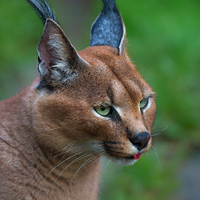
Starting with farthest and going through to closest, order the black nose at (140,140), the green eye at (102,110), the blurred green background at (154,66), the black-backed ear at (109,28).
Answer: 1. the blurred green background at (154,66)
2. the black-backed ear at (109,28)
3. the green eye at (102,110)
4. the black nose at (140,140)

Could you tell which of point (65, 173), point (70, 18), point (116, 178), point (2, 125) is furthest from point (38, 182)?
point (70, 18)

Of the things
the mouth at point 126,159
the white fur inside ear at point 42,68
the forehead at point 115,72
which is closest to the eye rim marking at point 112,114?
the forehead at point 115,72

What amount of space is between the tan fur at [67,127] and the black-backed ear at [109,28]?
1.29 feet

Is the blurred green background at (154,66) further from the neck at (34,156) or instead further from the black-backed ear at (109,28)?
the neck at (34,156)

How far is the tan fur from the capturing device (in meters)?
3.06

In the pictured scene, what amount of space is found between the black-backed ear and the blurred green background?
738mm

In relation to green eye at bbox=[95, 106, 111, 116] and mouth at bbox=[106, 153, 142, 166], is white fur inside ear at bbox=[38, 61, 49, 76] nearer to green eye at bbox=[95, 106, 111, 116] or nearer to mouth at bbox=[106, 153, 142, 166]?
green eye at bbox=[95, 106, 111, 116]

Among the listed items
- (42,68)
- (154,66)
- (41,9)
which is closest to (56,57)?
(42,68)

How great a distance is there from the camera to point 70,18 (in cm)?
993

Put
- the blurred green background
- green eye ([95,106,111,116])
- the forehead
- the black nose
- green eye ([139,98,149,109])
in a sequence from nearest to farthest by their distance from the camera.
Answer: the black nose < green eye ([95,106,111,116]) < the forehead < green eye ([139,98,149,109]) < the blurred green background

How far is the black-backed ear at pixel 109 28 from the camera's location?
381 cm

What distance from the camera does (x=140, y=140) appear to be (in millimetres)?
2963

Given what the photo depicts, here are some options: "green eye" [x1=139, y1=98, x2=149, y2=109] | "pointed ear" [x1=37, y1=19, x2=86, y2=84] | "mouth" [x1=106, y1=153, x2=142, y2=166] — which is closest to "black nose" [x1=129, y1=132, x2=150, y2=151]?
"mouth" [x1=106, y1=153, x2=142, y2=166]

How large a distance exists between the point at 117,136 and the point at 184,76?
420 centimetres
